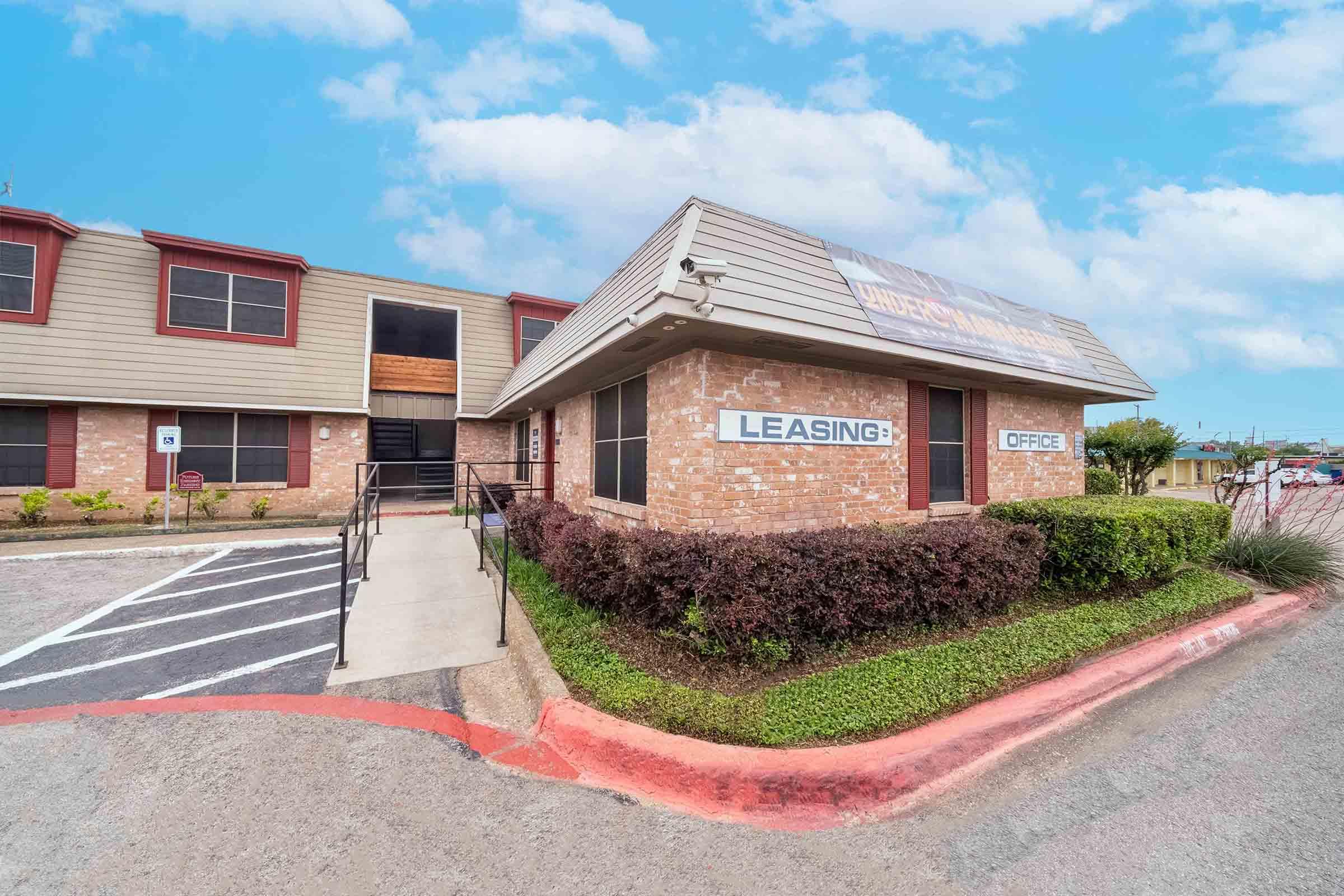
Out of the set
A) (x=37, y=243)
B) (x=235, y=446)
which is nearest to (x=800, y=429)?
(x=235, y=446)

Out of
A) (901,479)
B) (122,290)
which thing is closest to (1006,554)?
(901,479)

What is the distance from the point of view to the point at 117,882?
7.40ft

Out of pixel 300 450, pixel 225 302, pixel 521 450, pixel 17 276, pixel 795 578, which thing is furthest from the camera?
pixel 521 450

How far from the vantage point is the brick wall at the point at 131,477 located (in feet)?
37.9

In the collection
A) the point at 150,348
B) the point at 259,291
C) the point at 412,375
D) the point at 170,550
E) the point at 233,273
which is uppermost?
the point at 233,273

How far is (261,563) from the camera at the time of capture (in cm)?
839

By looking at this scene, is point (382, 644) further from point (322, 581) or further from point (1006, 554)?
point (1006, 554)

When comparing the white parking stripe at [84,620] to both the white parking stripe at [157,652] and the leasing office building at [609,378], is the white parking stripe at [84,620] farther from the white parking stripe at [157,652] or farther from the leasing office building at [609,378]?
the leasing office building at [609,378]

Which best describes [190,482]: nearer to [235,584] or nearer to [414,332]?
[235,584]

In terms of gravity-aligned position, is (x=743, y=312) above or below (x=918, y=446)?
A: above

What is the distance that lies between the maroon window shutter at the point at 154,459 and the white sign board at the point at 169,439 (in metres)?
0.96

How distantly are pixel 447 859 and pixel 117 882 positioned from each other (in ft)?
4.51

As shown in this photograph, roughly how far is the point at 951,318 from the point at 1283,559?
5.54 metres

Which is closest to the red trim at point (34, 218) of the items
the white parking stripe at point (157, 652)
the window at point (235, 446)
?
the window at point (235, 446)
